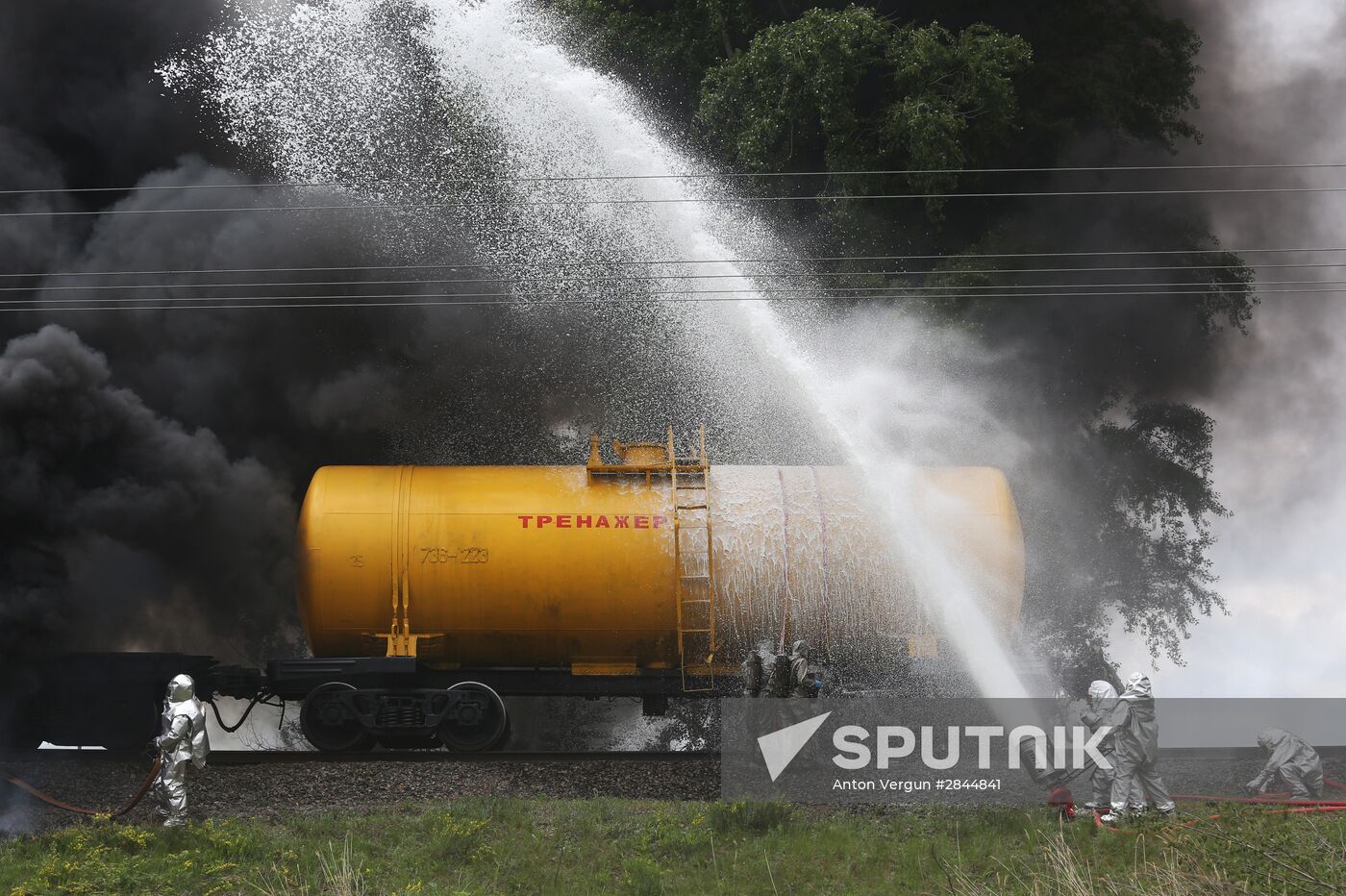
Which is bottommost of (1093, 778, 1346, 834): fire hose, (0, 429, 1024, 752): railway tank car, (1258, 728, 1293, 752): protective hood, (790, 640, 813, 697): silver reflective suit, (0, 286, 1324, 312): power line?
(1093, 778, 1346, 834): fire hose

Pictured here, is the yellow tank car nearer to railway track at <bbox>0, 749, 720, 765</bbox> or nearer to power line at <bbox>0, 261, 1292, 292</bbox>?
railway track at <bbox>0, 749, 720, 765</bbox>

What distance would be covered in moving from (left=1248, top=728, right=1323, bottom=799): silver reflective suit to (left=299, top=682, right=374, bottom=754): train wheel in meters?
9.09

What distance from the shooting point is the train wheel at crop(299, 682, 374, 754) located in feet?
45.1

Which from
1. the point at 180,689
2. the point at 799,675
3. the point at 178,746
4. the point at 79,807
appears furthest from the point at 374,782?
the point at 799,675

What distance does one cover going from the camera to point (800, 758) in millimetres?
12914

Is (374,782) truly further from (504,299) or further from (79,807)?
(504,299)

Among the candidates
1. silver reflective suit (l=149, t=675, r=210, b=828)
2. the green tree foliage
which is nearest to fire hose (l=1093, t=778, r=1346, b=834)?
silver reflective suit (l=149, t=675, r=210, b=828)

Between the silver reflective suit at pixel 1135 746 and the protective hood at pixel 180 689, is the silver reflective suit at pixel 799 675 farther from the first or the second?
the protective hood at pixel 180 689

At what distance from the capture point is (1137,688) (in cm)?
1066

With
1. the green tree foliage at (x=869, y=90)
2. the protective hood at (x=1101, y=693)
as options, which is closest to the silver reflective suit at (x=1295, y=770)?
the protective hood at (x=1101, y=693)

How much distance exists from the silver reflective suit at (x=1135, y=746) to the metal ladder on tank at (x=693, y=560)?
14.5 feet

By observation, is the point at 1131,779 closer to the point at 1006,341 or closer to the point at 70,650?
the point at 1006,341

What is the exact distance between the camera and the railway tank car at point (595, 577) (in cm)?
1363

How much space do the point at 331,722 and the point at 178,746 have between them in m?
3.02
